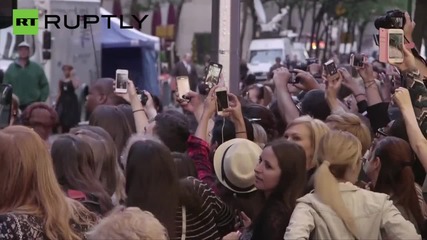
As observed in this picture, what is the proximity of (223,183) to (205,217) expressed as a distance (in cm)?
61

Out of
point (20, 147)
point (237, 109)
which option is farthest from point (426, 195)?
point (20, 147)

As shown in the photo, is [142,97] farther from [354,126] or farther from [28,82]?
[28,82]

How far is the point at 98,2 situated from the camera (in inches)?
990

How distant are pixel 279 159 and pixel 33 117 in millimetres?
3292

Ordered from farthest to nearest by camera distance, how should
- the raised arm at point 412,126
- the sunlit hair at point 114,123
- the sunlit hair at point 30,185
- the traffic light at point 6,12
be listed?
the traffic light at point 6,12
the sunlit hair at point 114,123
the raised arm at point 412,126
the sunlit hair at point 30,185

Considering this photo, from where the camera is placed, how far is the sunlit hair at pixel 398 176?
5.88 meters

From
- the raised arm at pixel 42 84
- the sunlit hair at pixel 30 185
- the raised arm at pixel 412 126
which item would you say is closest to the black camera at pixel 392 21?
the raised arm at pixel 412 126

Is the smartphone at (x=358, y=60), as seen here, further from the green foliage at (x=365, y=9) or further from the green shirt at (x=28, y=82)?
the green foliage at (x=365, y=9)

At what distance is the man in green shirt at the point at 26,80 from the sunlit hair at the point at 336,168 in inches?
529

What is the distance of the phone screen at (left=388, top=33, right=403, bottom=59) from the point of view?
20.2 feet

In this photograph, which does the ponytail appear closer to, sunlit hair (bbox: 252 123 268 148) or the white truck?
sunlit hair (bbox: 252 123 268 148)

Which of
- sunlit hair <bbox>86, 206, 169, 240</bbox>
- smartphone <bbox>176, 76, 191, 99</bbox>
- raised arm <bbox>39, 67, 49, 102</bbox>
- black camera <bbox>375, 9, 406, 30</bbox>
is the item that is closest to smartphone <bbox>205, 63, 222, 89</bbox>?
smartphone <bbox>176, 76, 191, 99</bbox>

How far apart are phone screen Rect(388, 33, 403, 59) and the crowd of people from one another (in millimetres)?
60

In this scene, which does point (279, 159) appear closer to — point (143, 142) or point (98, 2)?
point (143, 142)
